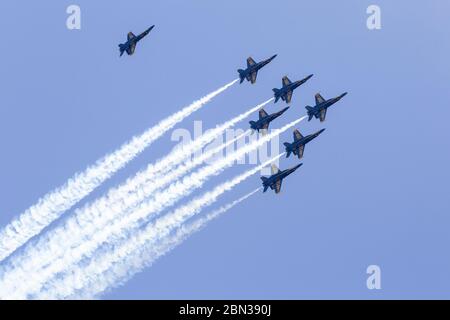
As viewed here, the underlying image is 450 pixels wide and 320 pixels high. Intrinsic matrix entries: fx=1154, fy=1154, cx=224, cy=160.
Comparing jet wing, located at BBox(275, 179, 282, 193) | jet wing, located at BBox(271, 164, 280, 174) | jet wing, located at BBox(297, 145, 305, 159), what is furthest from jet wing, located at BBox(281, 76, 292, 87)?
jet wing, located at BBox(275, 179, 282, 193)

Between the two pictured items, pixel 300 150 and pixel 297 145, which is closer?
pixel 297 145

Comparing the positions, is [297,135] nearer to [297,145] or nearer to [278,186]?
[297,145]

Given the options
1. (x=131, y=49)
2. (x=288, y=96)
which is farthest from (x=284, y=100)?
(x=131, y=49)

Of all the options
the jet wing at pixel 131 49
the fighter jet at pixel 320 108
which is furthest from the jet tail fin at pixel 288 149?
the jet wing at pixel 131 49

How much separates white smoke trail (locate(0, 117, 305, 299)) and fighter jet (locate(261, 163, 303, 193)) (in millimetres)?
4281

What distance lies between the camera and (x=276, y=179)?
147m

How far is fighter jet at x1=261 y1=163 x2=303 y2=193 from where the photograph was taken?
480 feet

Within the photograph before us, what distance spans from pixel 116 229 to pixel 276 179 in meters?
23.7

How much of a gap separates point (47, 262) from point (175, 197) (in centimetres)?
1839

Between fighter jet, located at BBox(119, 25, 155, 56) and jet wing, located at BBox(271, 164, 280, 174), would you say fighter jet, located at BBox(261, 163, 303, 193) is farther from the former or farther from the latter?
fighter jet, located at BBox(119, 25, 155, 56)

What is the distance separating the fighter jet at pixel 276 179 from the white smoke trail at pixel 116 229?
4281 millimetres
